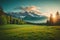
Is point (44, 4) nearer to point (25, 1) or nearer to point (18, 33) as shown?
point (25, 1)

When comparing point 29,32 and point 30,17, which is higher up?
point 30,17

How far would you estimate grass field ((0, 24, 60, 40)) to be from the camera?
8.91ft

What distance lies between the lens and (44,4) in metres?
2.85

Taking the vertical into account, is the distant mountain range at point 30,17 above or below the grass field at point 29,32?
above

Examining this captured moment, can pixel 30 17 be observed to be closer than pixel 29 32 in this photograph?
No

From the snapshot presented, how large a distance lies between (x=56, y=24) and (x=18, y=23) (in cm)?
84

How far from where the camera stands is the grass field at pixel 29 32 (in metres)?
2.72

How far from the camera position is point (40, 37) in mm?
2721

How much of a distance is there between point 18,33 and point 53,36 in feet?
2.48

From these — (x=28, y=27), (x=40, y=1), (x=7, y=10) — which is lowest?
(x=28, y=27)

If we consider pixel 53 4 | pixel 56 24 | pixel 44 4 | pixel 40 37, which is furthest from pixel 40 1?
pixel 40 37

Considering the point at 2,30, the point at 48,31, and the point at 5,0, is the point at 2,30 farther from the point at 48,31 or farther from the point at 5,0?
the point at 48,31

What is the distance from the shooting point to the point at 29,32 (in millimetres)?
2742

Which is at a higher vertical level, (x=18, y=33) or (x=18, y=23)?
(x=18, y=23)
